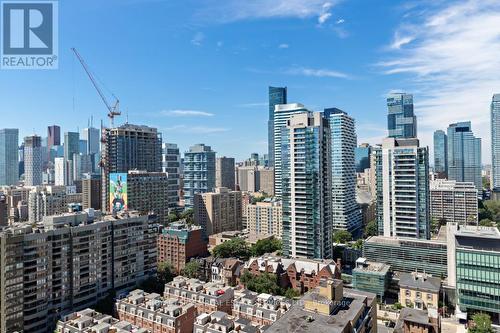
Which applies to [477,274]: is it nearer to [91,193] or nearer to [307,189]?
[307,189]

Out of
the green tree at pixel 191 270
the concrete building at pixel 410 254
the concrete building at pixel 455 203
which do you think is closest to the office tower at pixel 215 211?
the green tree at pixel 191 270

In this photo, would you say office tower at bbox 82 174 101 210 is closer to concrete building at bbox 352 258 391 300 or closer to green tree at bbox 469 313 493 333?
concrete building at bbox 352 258 391 300

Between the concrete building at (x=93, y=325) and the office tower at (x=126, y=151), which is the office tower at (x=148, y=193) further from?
the concrete building at (x=93, y=325)

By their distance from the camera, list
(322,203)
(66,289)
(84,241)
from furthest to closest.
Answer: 1. (322,203)
2. (84,241)
3. (66,289)

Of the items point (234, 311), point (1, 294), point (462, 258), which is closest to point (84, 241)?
point (1, 294)

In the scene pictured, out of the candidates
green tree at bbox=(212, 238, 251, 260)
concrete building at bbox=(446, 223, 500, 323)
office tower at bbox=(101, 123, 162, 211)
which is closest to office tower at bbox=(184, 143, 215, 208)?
office tower at bbox=(101, 123, 162, 211)

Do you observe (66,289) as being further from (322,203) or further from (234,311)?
(322,203)
